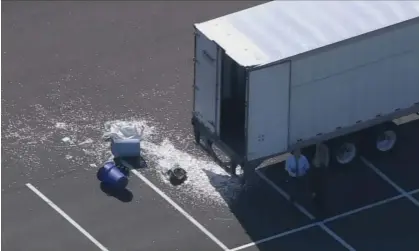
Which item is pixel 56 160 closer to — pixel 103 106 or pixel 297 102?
pixel 103 106

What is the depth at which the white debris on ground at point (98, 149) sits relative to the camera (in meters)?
31.0

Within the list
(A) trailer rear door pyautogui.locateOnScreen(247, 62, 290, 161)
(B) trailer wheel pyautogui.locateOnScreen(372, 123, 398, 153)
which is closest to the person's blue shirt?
(A) trailer rear door pyautogui.locateOnScreen(247, 62, 290, 161)

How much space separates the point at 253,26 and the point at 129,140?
170 inches

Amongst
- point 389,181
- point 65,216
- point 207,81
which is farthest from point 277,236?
point 65,216

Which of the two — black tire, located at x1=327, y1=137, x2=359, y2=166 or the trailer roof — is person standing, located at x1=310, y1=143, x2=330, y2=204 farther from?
the trailer roof

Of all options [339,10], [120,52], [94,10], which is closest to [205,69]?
[339,10]

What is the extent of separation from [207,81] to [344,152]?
3982 millimetres

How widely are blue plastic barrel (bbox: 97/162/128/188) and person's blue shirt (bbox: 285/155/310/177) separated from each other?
3.88 m

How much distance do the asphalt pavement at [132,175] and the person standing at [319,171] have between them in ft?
1.10

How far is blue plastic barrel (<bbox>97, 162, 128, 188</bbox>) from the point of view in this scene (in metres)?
30.3

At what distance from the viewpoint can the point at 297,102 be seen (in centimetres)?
2953

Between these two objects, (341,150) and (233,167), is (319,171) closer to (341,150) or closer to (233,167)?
(341,150)

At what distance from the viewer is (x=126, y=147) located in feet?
104

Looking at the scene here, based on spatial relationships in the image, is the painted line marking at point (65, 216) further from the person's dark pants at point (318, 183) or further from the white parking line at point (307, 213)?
the person's dark pants at point (318, 183)
